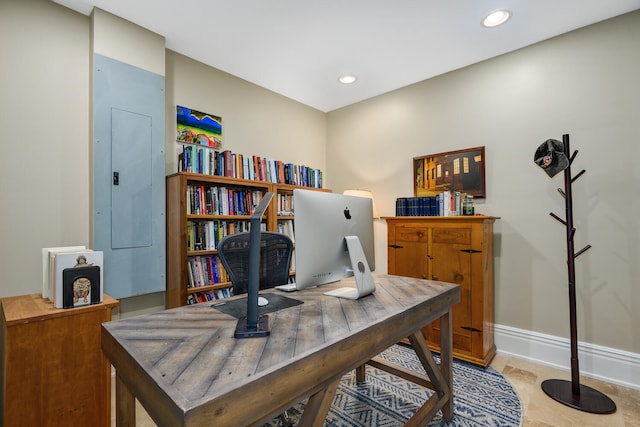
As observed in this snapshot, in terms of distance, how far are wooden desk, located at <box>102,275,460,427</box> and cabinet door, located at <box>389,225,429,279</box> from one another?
51.3 inches

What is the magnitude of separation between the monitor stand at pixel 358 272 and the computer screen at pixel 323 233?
48 mm

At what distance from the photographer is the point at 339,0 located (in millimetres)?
2127

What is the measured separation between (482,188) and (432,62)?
1.31m

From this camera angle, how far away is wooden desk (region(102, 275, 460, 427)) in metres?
0.73

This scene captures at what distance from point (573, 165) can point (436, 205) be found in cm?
109

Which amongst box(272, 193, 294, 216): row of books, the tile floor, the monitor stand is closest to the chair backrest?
the monitor stand

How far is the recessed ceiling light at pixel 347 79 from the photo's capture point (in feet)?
10.6

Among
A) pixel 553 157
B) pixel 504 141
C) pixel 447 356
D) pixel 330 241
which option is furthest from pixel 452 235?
pixel 330 241

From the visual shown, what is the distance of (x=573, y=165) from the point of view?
2.48 m

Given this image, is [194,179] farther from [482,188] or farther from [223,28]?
[482,188]

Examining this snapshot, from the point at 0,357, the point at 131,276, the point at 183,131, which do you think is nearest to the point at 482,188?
the point at 183,131

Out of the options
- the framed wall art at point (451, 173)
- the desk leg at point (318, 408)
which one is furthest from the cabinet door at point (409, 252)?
the desk leg at point (318, 408)

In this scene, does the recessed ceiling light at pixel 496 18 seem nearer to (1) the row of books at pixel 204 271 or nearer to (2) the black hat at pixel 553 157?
(2) the black hat at pixel 553 157

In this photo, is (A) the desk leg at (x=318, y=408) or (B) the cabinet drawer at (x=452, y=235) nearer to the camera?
(A) the desk leg at (x=318, y=408)
